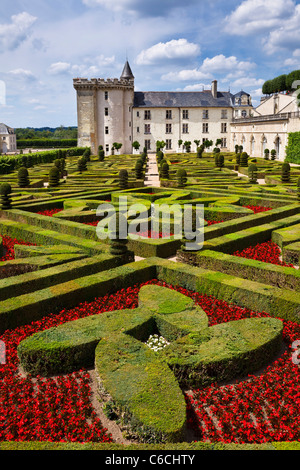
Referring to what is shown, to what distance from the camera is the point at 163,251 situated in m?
10.1

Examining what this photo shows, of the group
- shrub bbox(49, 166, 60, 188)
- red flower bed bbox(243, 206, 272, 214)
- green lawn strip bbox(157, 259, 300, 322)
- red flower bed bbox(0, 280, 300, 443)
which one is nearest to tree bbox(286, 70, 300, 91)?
shrub bbox(49, 166, 60, 188)

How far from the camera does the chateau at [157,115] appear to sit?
53.7 m

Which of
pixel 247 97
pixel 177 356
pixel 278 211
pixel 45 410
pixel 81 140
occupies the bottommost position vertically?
pixel 45 410

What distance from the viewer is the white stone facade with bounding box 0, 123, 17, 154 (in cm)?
7317

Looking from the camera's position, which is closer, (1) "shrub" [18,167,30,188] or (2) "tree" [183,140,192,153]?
(1) "shrub" [18,167,30,188]

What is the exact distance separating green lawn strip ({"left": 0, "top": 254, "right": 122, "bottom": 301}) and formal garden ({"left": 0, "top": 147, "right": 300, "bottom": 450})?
0.03m

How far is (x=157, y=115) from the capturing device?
191 ft

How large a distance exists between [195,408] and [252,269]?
13.7ft

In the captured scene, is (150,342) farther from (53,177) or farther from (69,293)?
(53,177)

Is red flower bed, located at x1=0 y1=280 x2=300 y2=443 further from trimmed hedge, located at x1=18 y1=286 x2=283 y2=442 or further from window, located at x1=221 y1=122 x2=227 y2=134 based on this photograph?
window, located at x1=221 y1=122 x2=227 y2=134

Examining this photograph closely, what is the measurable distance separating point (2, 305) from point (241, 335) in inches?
158
